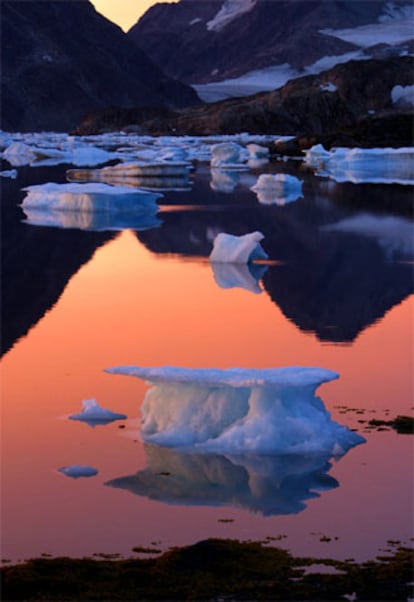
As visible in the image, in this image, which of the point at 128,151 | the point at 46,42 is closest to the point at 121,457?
the point at 128,151

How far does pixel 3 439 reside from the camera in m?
6.97

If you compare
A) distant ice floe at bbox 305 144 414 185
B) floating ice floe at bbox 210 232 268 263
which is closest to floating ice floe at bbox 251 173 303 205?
distant ice floe at bbox 305 144 414 185

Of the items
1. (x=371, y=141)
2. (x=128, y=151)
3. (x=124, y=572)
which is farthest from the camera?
(x=128, y=151)

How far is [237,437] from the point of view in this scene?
6578 millimetres

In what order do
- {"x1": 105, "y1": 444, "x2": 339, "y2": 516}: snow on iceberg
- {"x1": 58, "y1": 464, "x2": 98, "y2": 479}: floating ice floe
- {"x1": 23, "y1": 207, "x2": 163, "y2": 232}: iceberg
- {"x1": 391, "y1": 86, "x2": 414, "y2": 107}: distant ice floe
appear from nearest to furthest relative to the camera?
{"x1": 105, "y1": 444, "x2": 339, "y2": 516}: snow on iceberg, {"x1": 58, "y1": 464, "x2": 98, "y2": 479}: floating ice floe, {"x1": 23, "y1": 207, "x2": 163, "y2": 232}: iceberg, {"x1": 391, "y1": 86, "x2": 414, "y2": 107}: distant ice floe

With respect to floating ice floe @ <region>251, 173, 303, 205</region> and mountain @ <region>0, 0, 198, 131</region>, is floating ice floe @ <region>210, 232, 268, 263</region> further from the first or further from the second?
mountain @ <region>0, 0, 198, 131</region>

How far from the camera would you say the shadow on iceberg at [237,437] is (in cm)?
622

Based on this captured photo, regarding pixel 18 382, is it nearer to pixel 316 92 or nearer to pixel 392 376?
pixel 392 376

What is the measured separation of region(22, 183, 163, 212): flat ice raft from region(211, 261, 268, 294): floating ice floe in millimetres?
7612

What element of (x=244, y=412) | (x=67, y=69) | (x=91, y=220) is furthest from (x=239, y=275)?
(x=67, y=69)

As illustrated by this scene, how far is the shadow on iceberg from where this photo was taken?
245 inches

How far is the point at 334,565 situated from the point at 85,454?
2058 millimetres

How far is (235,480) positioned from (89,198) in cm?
1767

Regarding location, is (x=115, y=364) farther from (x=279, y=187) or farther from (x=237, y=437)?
(x=279, y=187)
